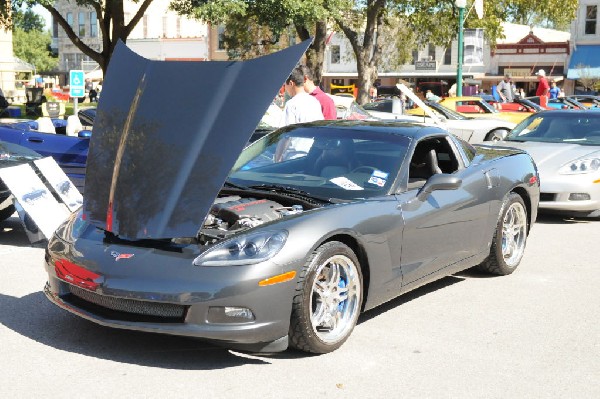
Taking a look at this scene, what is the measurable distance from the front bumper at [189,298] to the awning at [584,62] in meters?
50.0

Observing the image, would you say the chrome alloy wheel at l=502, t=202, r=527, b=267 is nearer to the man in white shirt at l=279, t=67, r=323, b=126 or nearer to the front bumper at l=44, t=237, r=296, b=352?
the man in white shirt at l=279, t=67, r=323, b=126

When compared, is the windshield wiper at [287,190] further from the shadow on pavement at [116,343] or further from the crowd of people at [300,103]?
the crowd of people at [300,103]

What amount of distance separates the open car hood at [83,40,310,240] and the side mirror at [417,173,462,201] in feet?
4.35

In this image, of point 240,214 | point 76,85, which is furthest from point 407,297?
point 76,85

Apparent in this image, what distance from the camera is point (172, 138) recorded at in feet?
16.2

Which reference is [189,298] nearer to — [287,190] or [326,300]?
[326,300]

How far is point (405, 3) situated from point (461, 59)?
8.30m

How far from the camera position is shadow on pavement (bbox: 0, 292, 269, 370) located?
182 inches

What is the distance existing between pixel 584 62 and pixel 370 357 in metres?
51.9

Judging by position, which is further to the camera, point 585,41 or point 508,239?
point 585,41

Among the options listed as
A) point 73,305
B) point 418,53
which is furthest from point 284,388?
point 418,53

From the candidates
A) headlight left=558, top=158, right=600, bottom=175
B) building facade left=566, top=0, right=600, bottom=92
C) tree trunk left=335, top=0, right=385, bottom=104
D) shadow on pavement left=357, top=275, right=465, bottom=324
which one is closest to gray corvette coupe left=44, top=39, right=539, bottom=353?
shadow on pavement left=357, top=275, right=465, bottom=324

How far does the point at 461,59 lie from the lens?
2492 centimetres

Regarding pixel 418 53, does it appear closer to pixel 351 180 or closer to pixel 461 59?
pixel 461 59
